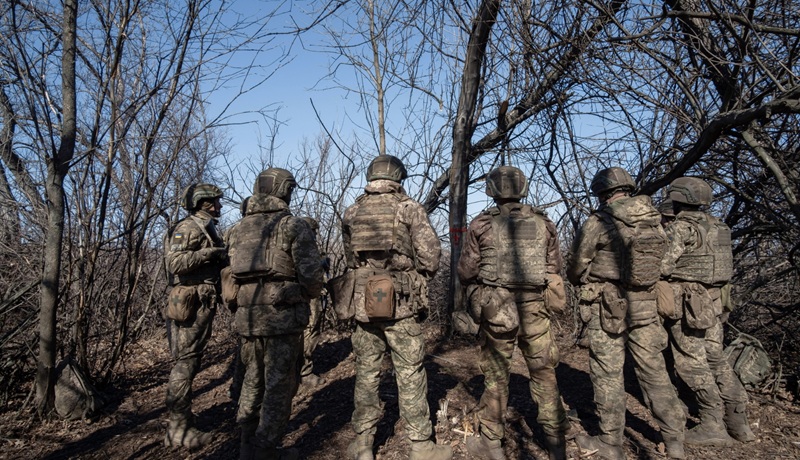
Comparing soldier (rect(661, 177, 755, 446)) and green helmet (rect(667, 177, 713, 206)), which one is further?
green helmet (rect(667, 177, 713, 206))

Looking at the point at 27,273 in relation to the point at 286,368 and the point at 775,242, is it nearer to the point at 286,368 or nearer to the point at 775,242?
the point at 286,368

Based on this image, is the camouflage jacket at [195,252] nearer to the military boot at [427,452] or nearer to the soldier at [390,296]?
the soldier at [390,296]

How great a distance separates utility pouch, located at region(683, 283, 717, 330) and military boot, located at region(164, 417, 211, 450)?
4.77 m

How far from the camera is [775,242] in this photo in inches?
248

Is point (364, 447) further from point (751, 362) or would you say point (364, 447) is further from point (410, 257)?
point (751, 362)

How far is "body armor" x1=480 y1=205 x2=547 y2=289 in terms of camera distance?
12.9ft

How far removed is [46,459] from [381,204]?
12.2 feet

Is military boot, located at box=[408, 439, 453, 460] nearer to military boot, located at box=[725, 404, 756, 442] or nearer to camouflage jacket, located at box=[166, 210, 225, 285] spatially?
camouflage jacket, located at box=[166, 210, 225, 285]

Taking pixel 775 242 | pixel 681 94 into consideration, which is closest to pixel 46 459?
pixel 681 94

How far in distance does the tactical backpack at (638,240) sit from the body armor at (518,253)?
0.74m

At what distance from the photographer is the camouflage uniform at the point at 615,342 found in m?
4.03

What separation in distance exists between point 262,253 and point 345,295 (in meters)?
0.78

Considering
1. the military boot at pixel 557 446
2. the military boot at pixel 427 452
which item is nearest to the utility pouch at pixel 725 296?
the military boot at pixel 557 446

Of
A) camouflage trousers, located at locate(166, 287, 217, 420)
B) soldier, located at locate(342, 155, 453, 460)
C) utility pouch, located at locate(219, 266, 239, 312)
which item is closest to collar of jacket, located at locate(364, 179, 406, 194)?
soldier, located at locate(342, 155, 453, 460)
